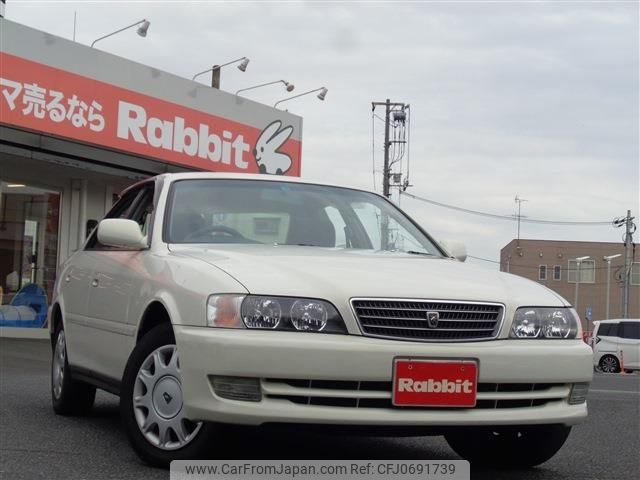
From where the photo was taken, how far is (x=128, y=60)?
1686 cm

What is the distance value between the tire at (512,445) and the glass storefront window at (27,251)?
13363mm


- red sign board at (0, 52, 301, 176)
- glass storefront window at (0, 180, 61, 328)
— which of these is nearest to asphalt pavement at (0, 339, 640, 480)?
red sign board at (0, 52, 301, 176)

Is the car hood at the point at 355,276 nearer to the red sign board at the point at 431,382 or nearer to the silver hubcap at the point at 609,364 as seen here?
the red sign board at the point at 431,382

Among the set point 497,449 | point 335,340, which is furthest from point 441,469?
point 335,340

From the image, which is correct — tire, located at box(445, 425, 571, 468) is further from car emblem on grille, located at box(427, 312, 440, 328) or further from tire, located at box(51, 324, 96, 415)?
tire, located at box(51, 324, 96, 415)

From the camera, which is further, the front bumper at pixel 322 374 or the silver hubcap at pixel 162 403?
the silver hubcap at pixel 162 403

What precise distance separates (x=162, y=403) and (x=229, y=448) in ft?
1.62

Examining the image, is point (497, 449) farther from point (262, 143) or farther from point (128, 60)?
point (262, 143)

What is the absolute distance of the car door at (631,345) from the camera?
98.1 ft

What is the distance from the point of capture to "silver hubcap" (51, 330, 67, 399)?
6672 millimetres

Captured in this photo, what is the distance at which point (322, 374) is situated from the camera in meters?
4.09

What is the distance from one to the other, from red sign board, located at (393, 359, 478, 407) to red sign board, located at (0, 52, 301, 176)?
1137 cm

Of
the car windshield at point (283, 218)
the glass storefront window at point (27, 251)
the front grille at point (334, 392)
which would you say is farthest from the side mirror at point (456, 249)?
the glass storefront window at point (27, 251)

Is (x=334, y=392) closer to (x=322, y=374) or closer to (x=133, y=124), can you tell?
(x=322, y=374)
